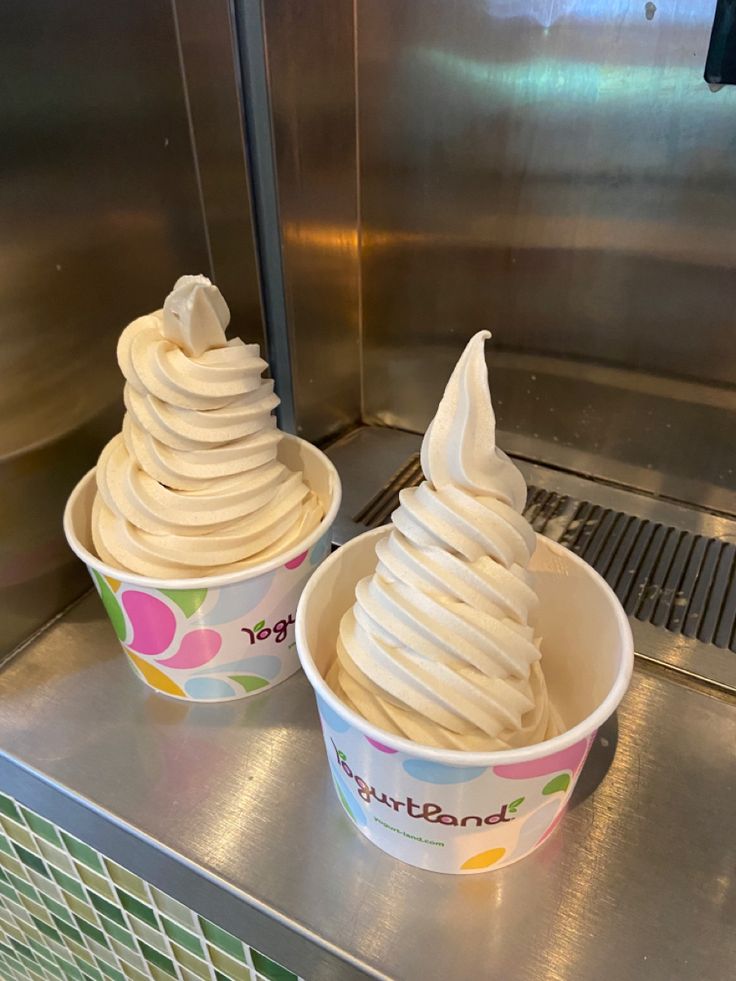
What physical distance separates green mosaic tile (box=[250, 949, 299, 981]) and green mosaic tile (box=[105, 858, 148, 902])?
102 mm

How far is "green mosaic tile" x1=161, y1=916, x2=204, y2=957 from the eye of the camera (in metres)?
0.60

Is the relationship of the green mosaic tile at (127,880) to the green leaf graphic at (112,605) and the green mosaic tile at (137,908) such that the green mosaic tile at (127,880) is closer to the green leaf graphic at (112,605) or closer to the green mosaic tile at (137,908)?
the green mosaic tile at (137,908)

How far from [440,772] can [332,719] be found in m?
0.07

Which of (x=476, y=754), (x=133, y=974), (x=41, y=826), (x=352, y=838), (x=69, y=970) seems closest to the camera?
(x=476, y=754)

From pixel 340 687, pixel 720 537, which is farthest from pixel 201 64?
pixel 720 537

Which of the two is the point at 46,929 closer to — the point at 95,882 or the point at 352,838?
the point at 95,882

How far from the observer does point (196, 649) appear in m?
0.59

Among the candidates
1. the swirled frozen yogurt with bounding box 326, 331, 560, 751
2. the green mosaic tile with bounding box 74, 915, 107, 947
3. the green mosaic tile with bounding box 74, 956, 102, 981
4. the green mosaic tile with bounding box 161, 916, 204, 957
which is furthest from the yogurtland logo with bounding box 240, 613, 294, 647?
the green mosaic tile with bounding box 74, 956, 102, 981

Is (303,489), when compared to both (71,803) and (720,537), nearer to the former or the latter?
(71,803)

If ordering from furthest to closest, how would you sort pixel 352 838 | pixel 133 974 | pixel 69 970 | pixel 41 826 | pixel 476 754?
pixel 69 970 → pixel 133 974 → pixel 41 826 → pixel 352 838 → pixel 476 754

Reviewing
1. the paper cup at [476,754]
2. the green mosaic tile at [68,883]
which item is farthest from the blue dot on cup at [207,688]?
the green mosaic tile at [68,883]

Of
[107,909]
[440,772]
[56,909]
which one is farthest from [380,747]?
[56,909]

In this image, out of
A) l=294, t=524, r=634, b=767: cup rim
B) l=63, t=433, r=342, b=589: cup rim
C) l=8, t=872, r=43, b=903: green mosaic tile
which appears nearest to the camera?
l=294, t=524, r=634, b=767: cup rim

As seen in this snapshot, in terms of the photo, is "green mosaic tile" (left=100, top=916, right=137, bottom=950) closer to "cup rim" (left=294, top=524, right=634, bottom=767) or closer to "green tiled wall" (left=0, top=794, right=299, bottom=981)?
"green tiled wall" (left=0, top=794, right=299, bottom=981)
